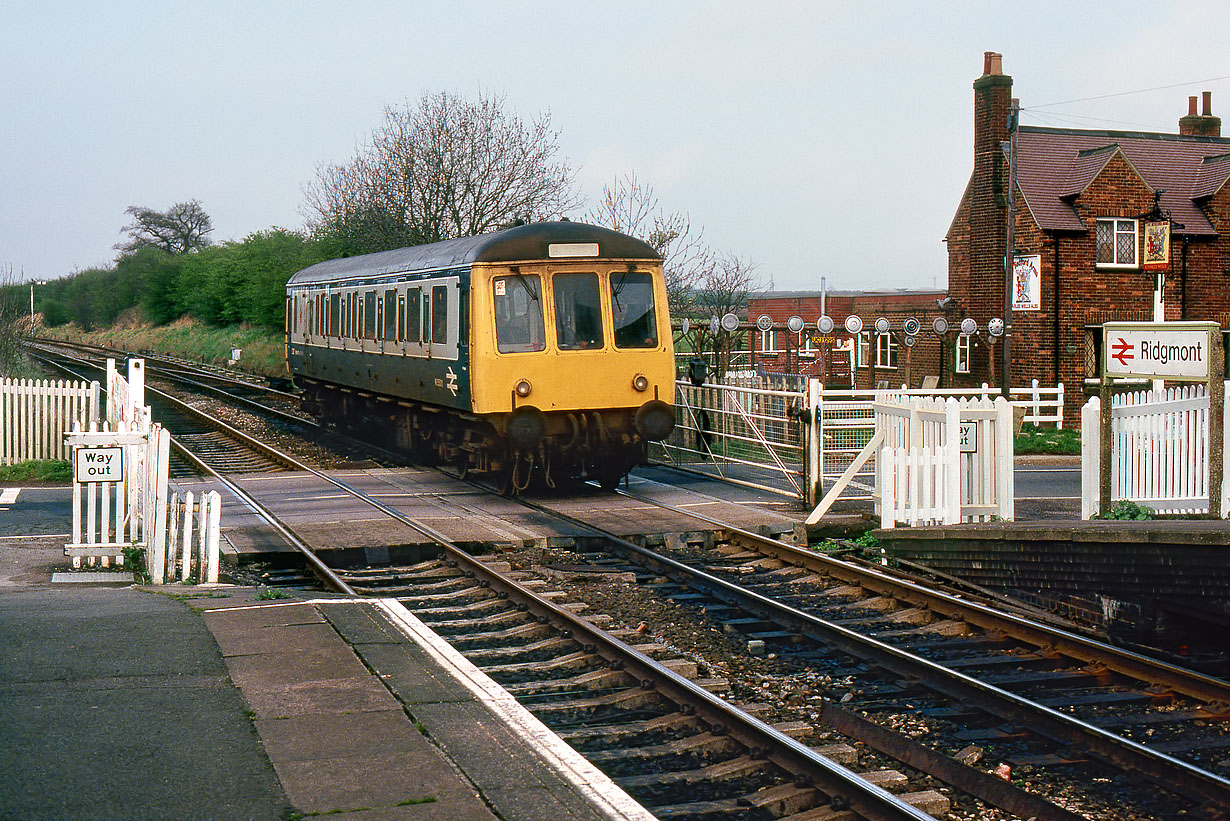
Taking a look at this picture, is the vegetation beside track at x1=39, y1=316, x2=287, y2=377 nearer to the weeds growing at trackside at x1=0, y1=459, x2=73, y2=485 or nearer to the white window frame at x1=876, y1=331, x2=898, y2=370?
the white window frame at x1=876, y1=331, x2=898, y2=370

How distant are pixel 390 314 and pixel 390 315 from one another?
0.6 inches

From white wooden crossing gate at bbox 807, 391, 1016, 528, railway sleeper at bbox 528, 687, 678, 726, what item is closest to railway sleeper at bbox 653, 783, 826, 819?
railway sleeper at bbox 528, 687, 678, 726

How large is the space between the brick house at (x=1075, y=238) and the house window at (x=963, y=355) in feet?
1.15

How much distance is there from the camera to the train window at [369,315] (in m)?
20.1

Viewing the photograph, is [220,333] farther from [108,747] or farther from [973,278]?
[108,747]

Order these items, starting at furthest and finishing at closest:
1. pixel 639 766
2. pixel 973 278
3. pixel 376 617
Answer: pixel 973 278 < pixel 376 617 < pixel 639 766

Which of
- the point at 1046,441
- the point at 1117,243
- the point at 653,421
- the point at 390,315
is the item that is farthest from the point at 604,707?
the point at 1117,243

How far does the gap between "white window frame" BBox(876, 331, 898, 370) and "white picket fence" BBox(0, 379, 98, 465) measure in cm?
2806

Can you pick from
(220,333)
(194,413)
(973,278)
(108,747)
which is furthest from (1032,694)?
(220,333)

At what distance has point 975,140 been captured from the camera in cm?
3581

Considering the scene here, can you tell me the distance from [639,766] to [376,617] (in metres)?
2.99

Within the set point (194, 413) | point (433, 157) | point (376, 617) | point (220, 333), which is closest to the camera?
point (376, 617)

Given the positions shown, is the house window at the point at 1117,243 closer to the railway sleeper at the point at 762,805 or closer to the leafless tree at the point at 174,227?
the railway sleeper at the point at 762,805

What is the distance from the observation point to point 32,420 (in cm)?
2009
